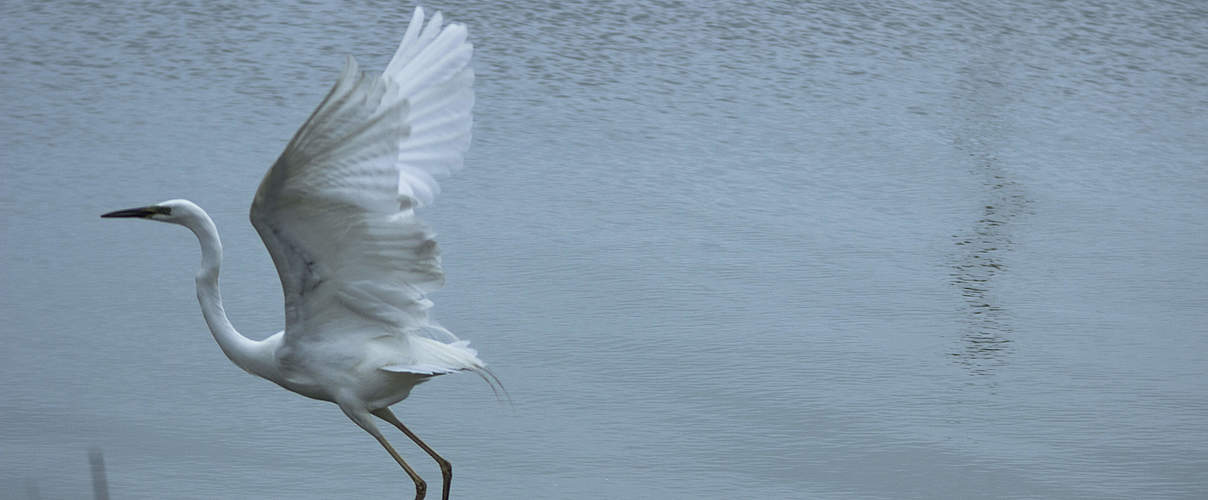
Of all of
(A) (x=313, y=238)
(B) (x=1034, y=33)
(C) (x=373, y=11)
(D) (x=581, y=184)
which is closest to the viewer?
(A) (x=313, y=238)

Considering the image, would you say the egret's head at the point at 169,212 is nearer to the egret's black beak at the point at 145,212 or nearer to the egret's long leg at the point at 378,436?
the egret's black beak at the point at 145,212

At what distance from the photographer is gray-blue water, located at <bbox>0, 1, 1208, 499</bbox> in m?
4.48

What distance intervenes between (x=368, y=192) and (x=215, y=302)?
27.9 inches

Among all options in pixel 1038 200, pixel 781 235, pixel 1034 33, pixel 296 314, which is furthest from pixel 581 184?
pixel 1034 33

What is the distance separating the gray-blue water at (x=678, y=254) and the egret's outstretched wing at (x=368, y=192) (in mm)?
587

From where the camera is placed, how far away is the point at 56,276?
18.6ft

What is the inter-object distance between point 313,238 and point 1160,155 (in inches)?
217

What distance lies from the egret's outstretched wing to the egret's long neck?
148 mm

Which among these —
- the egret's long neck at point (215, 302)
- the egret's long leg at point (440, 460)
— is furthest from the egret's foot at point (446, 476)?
the egret's long neck at point (215, 302)

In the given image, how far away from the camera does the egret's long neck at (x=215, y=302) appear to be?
3.95 metres

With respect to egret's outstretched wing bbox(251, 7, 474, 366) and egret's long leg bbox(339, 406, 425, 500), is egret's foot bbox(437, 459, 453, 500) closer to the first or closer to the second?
egret's long leg bbox(339, 406, 425, 500)

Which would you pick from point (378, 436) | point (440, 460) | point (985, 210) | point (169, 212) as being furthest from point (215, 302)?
point (985, 210)

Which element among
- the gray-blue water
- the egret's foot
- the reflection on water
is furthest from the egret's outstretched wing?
the reflection on water

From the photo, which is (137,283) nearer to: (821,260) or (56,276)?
(56,276)
